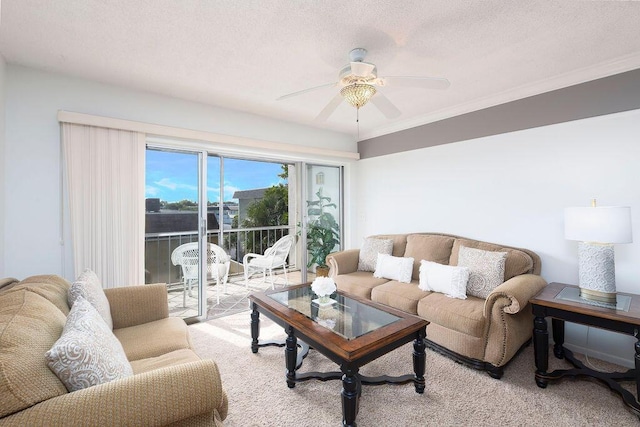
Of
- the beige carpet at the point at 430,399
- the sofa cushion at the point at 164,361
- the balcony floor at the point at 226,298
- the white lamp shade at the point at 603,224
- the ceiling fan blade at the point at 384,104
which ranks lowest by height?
the beige carpet at the point at 430,399

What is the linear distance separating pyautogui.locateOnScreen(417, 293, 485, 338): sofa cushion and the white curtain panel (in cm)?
278

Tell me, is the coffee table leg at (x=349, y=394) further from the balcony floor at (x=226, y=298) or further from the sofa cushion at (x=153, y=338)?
the balcony floor at (x=226, y=298)

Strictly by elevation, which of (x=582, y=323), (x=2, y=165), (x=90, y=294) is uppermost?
(x=2, y=165)

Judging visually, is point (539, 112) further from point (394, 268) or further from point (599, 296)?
point (394, 268)

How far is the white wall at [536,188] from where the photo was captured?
2357 mm

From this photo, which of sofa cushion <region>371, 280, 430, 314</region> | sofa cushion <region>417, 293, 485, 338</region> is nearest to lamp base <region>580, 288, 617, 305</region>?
sofa cushion <region>417, 293, 485, 338</region>

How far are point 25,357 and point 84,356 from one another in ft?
0.54

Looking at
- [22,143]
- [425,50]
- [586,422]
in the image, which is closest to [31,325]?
[22,143]

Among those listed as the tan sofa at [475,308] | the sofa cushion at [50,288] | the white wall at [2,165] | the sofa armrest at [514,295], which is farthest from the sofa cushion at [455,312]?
the white wall at [2,165]

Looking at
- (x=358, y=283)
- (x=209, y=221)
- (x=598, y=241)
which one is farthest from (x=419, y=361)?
(x=209, y=221)

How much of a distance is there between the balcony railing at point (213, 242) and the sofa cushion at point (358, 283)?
1.79 metres

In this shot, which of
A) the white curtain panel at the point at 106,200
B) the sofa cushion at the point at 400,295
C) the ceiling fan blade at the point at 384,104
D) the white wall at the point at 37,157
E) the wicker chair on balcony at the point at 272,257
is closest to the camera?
the ceiling fan blade at the point at 384,104

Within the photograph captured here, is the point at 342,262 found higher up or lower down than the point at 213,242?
lower down

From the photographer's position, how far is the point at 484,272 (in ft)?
8.67
